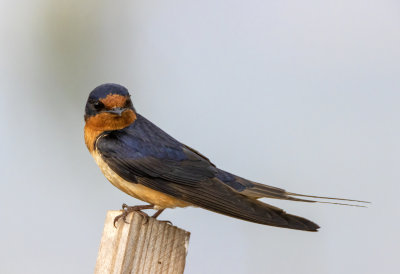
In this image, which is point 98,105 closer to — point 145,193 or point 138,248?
point 145,193

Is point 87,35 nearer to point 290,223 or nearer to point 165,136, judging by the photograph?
point 165,136

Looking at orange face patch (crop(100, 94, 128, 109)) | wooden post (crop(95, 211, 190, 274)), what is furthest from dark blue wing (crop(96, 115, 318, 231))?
wooden post (crop(95, 211, 190, 274))

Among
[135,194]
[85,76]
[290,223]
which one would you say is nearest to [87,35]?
[85,76]

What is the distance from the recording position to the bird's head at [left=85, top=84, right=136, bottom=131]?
8.02 feet

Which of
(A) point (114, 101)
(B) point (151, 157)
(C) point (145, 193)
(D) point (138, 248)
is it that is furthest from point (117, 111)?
(D) point (138, 248)

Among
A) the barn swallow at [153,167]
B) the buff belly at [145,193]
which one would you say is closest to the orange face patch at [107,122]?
the barn swallow at [153,167]

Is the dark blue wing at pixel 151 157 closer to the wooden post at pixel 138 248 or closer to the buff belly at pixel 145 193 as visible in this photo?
the buff belly at pixel 145 193

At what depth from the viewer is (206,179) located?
2.34 m

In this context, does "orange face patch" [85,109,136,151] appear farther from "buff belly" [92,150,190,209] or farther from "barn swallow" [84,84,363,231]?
"buff belly" [92,150,190,209]

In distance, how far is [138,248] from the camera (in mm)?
1608

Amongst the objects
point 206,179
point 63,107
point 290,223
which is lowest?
point 290,223

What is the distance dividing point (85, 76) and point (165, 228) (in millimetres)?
2603

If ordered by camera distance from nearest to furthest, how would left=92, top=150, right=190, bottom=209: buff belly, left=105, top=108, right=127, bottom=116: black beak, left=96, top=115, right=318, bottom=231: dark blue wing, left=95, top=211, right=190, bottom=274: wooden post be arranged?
1. left=95, top=211, right=190, bottom=274: wooden post
2. left=96, top=115, right=318, bottom=231: dark blue wing
3. left=92, top=150, right=190, bottom=209: buff belly
4. left=105, top=108, right=127, bottom=116: black beak

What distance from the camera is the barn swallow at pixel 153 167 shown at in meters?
2.22
